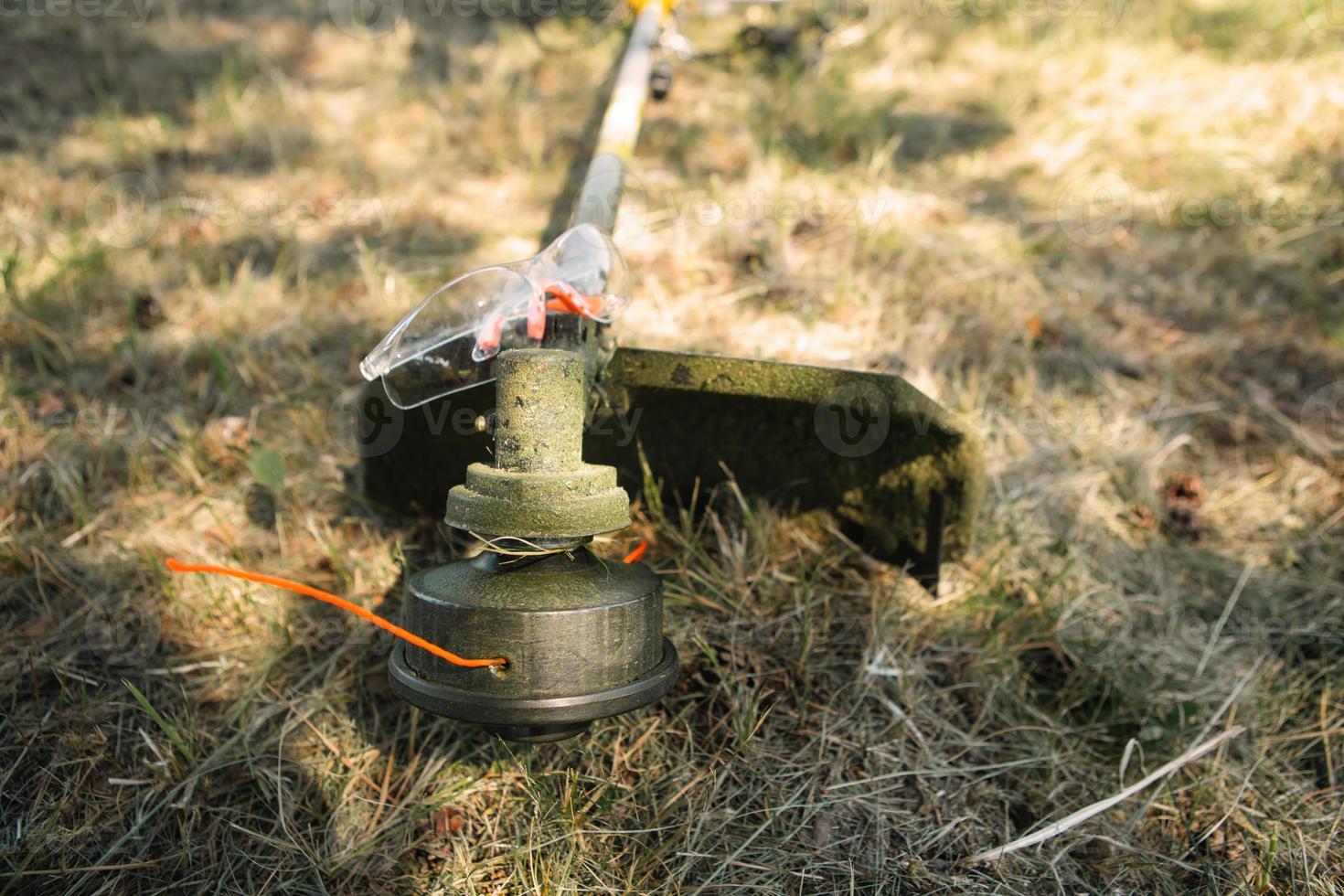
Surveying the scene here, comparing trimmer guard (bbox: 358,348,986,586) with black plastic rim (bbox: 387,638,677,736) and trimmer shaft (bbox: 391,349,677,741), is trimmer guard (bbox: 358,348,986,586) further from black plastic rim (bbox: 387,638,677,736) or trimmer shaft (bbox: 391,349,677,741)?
black plastic rim (bbox: 387,638,677,736)

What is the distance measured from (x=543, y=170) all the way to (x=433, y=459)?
1789mm

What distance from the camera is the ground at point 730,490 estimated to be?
1.76m

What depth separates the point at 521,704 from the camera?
1.44 meters

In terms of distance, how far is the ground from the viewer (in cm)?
176

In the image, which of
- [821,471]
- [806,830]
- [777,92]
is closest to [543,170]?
[777,92]

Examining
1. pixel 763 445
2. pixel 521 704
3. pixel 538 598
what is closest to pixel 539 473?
pixel 538 598

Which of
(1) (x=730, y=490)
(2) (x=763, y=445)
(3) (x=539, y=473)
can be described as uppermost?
(3) (x=539, y=473)

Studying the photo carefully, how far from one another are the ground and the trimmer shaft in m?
0.35

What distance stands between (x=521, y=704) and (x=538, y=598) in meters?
0.17

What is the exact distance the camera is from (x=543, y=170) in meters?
3.54

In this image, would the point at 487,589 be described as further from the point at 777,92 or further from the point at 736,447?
the point at 777,92

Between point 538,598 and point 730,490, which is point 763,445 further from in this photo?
point 538,598

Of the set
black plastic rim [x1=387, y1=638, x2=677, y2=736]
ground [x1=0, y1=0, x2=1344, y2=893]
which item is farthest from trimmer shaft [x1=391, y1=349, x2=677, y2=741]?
ground [x1=0, y1=0, x2=1344, y2=893]

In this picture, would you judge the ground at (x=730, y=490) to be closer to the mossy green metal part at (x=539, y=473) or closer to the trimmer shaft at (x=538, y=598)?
the trimmer shaft at (x=538, y=598)
